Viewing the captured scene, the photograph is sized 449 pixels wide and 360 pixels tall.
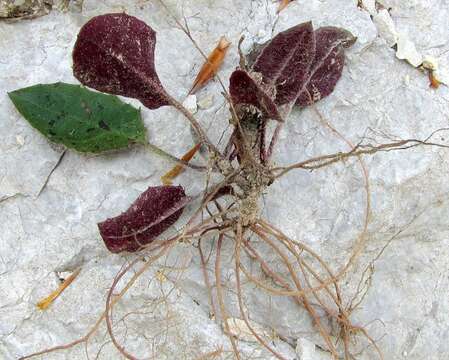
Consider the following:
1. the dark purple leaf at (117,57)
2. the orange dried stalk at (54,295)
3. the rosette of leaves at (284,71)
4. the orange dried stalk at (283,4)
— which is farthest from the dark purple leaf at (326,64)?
the orange dried stalk at (54,295)

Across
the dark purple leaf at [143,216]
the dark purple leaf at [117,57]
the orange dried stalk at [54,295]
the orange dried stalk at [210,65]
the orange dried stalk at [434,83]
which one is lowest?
the orange dried stalk at [54,295]

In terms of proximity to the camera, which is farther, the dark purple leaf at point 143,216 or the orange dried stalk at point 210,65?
the orange dried stalk at point 210,65

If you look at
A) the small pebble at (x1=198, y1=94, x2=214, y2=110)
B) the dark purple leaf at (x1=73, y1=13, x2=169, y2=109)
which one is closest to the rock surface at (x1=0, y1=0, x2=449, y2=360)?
the small pebble at (x1=198, y1=94, x2=214, y2=110)

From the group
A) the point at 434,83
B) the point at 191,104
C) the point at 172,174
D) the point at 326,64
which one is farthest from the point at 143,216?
the point at 434,83

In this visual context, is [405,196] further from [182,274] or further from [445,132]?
[182,274]

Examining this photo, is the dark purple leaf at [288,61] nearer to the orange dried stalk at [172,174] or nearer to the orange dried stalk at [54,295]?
the orange dried stalk at [172,174]

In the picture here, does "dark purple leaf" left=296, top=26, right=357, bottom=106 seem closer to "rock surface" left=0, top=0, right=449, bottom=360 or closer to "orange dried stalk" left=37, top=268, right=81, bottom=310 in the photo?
"rock surface" left=0, top=0, right=449, bottom=360
